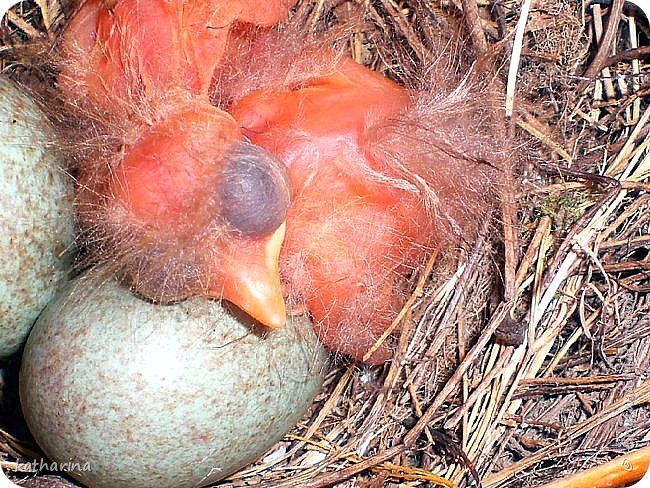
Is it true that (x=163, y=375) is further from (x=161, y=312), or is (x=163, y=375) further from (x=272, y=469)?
(x=272, y=469)

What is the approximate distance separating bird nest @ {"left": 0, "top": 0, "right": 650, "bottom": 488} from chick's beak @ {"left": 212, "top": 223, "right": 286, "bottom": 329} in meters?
0.32

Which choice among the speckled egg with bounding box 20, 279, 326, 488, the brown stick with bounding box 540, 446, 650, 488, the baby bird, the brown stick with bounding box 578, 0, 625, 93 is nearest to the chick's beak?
the baby bird

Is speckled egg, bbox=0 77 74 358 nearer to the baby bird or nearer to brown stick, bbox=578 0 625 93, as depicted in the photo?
the baby bird

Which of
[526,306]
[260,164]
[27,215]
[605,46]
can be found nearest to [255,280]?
[260,164]

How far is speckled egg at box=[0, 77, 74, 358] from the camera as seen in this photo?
3.84 ft

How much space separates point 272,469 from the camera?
138cm

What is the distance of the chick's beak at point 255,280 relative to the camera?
105 centimetres

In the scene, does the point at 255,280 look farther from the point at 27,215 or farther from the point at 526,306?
the point at 526,306

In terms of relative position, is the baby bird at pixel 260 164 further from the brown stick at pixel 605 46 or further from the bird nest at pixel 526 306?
the brown stick at pixel 605 46

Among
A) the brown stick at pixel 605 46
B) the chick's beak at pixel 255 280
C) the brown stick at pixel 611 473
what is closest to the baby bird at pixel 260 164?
the chick's beak at pixel 255 280

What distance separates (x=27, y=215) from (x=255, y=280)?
0.41 m

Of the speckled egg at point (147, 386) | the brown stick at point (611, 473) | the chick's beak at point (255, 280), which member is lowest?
the brown stick at point (611, 473)

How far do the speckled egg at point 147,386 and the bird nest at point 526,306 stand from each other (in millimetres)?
190

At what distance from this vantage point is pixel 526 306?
4.42ft
